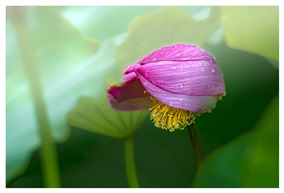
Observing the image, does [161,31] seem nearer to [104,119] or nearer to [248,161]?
[104,119]

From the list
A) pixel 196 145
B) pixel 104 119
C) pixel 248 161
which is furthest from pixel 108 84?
pixel 248 161

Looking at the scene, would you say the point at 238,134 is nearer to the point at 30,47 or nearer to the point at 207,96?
the point at 207,96

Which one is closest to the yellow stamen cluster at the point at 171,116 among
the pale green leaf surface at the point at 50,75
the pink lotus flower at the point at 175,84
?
the pink lotus flower at the point at 175,84

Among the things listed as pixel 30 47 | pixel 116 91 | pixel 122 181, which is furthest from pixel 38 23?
pixel 122 181

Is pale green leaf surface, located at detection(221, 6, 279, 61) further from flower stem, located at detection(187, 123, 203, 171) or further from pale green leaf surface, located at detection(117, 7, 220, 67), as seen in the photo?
flower stem, located at detection(187, 123, 203, 171)

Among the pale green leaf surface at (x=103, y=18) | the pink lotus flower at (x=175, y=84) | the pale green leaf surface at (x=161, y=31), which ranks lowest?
the pink lotus flower at (x=175, y=84)

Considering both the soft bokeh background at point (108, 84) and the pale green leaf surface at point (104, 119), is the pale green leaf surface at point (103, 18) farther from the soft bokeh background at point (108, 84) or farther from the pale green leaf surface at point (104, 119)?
the pale green leaf surface at point (104, 119)

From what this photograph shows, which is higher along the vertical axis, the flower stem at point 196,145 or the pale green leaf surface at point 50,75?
the pale green leaf surface at point 50,75

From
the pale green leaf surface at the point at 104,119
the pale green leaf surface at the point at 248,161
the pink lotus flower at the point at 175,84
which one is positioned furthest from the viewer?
the pale green leaf surface at the point at 104,119

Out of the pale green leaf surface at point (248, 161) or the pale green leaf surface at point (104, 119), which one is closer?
the pale green leaf surface at point (248, 161)
